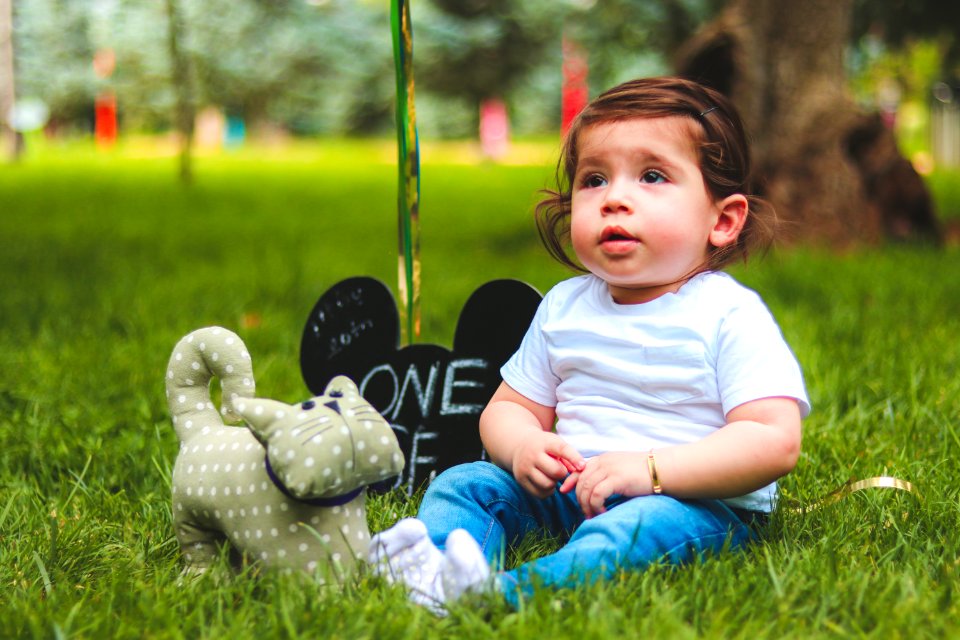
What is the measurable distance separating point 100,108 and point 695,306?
1136 inches

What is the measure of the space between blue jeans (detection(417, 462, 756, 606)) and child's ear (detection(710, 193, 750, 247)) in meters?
0.51

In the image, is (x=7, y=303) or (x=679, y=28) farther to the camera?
(x=679, y=28)

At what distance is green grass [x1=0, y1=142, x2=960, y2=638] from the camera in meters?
1.50

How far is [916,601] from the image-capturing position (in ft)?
4.99

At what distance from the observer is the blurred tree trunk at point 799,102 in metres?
5.82

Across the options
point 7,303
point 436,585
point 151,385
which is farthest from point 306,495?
point 7,303

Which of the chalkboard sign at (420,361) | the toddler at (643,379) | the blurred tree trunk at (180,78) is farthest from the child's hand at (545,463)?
the blurred tree trunk at (180,78)

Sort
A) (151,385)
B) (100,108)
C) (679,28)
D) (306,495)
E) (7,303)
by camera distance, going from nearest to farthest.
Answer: (306,495)
(151,385)
(7,303)
(679,28)
(100,108)

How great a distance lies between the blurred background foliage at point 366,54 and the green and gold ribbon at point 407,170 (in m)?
6.34

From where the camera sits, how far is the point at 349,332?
2324mm

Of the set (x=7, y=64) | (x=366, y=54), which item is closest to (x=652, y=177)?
(x=7, y=64)

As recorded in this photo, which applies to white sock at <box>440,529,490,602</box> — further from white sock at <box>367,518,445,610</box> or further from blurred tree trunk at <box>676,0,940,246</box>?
blurred tree trunk at <box>676,0,940,246</box>

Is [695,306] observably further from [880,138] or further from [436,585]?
[880,138]

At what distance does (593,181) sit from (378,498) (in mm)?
779
